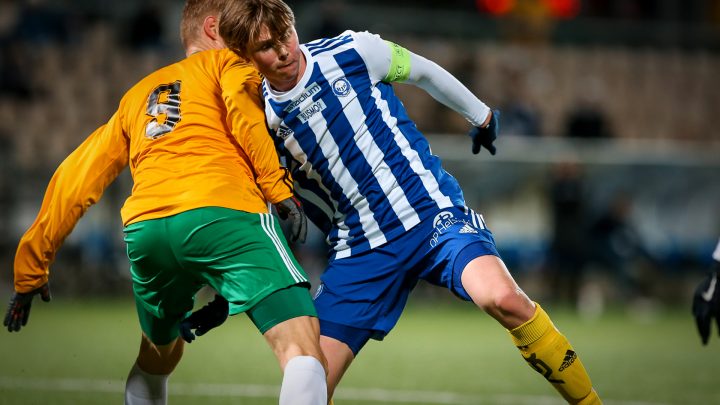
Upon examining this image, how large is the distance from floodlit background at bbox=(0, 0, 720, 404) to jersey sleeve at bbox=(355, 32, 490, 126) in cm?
784

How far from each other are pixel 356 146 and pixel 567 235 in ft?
32.1

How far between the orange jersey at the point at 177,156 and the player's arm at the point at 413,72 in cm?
53

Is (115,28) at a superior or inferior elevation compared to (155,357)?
inferior

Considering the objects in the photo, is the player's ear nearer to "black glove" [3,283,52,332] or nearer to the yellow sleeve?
the yellow sleeve

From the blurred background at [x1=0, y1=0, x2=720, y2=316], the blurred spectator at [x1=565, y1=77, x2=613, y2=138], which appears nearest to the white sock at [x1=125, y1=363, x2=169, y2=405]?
the blurred background at [x1=0, y1=0, x2=720, y2=316]

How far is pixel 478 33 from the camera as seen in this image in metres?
16.5

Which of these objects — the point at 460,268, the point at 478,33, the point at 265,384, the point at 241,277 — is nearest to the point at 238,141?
the point at 241,277

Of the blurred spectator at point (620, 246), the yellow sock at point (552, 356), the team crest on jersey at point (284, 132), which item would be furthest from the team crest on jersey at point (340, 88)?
the blurred spectator at point (620, 246)

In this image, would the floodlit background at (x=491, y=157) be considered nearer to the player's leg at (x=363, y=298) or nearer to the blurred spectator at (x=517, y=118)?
the blurred spectator at (x=517, y=118)

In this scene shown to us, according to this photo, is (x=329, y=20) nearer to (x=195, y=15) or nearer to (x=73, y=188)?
(x=195, y=15)

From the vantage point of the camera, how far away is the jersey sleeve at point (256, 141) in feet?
13.3

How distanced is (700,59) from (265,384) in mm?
12984

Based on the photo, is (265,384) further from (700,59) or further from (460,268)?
(700,59)

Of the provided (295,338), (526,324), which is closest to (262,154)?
(295,338)
